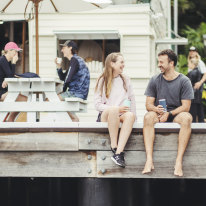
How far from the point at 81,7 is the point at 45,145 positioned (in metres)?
3.89

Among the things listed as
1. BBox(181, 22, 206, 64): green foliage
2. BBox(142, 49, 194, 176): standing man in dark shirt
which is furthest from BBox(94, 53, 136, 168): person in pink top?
BBox(181, 22, 206, 64): green foliage

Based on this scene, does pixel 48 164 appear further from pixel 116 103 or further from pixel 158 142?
pixel 158 142

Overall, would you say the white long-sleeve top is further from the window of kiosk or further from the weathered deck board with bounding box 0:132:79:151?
the window of kiosk

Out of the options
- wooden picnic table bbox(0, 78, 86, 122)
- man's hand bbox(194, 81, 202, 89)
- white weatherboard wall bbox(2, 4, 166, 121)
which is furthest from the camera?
white weatherboard wall bbox(2, 4, 166, 121)

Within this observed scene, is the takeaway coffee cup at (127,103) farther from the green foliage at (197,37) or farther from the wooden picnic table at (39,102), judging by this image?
the green foliage at (197,37)

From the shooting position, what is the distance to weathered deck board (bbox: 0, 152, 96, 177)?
8.80 m

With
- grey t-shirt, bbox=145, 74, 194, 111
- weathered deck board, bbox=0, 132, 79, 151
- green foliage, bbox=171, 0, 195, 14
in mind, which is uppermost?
green foliage, bbox=171, 0, 195, 14

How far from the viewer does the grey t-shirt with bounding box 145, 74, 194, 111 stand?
884cm

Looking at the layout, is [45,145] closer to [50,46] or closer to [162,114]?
[162,114]

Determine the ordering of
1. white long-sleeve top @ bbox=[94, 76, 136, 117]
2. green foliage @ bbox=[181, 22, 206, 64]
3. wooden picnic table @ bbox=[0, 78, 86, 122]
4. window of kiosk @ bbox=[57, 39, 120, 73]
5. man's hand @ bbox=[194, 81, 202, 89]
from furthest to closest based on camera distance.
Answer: green foliage @ bbox=[181, 22, 206, 64] → window of kiosk @ bbox=[57, 39, 120, 73] → man's hand @ bbox=[194, 81, 202, 89] → wooden picnic table @ bbox=[0, 78, 86, 122] → white long-sleeve top @ bbox=[94, 76, 136, 117]

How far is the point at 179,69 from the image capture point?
28.0 m

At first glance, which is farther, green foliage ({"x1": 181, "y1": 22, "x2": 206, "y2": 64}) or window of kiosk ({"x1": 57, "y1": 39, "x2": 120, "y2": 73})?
green foliage ({"x1": 181, "y1": 22, "x2": 206, "y2": 64})

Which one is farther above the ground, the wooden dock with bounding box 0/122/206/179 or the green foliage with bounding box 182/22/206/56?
the green foliage with bounding box 182/22/206/56

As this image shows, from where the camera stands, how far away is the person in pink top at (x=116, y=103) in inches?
335
